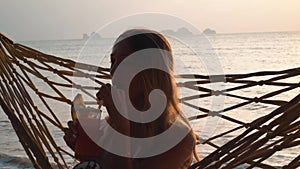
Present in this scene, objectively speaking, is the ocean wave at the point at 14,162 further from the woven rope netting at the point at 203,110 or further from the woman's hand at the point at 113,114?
the woman's hand at the point at 113,114

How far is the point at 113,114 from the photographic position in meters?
1.20

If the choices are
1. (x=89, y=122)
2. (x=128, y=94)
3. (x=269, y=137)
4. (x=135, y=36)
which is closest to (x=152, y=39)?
(x=135, y=36)

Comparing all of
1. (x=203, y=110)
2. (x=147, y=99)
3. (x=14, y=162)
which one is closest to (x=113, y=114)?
(x=147, y=99)

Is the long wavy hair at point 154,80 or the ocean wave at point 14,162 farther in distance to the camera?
the ocean wave at point 14,162

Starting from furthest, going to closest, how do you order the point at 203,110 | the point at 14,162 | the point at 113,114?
1. the point at 14,162
2. the point at 203,110
3. the point at 113,114

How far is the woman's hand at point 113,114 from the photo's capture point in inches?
47.1

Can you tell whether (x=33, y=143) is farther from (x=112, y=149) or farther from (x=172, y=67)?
(x=172, y=67)

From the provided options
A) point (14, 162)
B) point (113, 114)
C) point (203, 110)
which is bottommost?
point (14, 162)

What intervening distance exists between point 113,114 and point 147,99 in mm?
139

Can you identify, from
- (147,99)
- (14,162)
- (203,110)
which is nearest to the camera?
(147,99)

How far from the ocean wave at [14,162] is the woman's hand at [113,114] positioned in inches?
182

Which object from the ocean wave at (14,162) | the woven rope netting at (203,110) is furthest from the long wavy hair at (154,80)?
the ocean wave at (14,162)

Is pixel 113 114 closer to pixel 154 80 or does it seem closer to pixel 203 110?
pixel 154 80

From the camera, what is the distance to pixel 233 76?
69.1 inches
